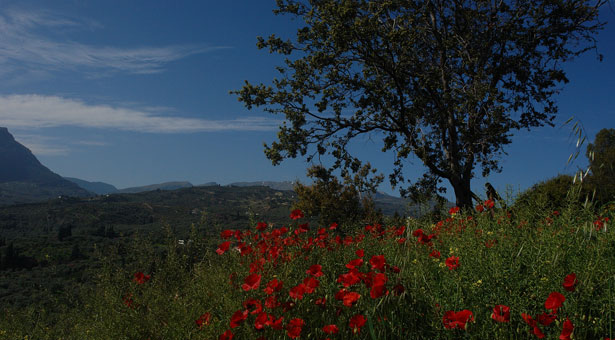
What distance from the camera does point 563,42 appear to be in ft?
40.5

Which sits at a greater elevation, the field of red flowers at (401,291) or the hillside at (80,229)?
the field of red flowers at (401,291)

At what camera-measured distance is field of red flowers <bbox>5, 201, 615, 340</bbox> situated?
8.21ft

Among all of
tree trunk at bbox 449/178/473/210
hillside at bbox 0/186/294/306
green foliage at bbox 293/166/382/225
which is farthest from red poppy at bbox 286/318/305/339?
green foliage at bbox 293/166/382/225

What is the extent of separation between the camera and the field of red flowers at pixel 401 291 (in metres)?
2.50

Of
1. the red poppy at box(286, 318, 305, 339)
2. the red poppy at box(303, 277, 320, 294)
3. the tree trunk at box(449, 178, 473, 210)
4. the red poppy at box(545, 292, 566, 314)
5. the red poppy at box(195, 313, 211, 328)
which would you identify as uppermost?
the tree trunk at box(449, 178, 473, 210)

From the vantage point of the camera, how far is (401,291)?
2.65 meters

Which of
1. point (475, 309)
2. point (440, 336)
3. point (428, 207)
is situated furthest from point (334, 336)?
point (428, 207)

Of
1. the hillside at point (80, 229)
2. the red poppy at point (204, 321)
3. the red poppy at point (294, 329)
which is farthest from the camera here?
the hillside at point (80, 229)

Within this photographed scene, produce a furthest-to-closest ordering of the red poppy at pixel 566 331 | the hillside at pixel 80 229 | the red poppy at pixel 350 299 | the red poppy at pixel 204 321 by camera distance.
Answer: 1. the hillside at pixel 80 229
2. the red poppy at pixel 204 321
3. the red poppy at pixel 350 299
4. the red poppy at pixel 566 331

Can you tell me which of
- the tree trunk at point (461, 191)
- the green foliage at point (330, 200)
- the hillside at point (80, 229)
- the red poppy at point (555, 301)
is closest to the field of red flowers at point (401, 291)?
the red poppy at point (555, 301)

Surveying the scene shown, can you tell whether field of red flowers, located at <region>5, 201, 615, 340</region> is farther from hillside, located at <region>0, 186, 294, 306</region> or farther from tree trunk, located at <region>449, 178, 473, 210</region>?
tree trunk, located at <region>449, 178, 473, 210</region>

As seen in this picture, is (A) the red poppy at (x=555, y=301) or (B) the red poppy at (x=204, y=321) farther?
(B) the red poppy at (x=204, y=321)

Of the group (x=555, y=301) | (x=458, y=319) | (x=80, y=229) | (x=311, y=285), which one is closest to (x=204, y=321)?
(x=311, y=285)

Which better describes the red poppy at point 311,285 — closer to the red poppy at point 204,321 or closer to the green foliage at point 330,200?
the red poppy at point 204,321
